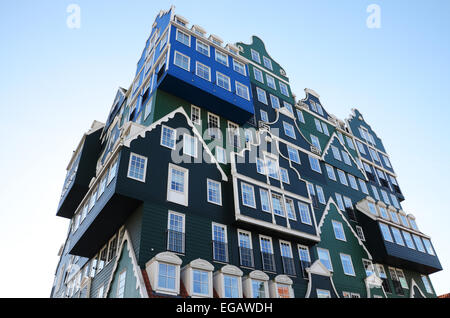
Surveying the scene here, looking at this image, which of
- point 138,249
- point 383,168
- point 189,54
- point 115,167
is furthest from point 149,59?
point 383,168

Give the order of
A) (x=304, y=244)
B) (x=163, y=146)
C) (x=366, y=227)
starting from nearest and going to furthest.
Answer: (x=163, y=146), (x=304, y=244), (x=366, y=227)

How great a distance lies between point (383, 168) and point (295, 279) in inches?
1358

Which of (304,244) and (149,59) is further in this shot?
(149,59)

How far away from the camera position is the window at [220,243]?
25.3 m

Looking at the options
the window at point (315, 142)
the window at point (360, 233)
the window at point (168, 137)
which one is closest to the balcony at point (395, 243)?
the window at point (360, 233)

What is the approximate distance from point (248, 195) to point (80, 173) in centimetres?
1878

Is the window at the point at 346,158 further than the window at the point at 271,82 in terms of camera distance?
Yes

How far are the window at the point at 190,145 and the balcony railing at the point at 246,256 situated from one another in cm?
870

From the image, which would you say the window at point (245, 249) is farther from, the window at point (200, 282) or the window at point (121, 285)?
Result: the window at point (121, 285)

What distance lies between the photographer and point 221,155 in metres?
31.5

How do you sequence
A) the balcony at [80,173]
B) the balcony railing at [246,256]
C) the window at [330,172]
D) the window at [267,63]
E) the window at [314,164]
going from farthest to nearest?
the window at [267,63] < the window at [330,172] < the window at [314,164] < the balcony at [80,173] < the balcony railing at [246,256]

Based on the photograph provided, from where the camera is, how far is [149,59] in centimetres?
3775

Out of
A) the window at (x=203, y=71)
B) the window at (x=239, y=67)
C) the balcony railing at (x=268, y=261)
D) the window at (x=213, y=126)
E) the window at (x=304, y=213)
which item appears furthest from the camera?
the window at (x=239, y=67)
